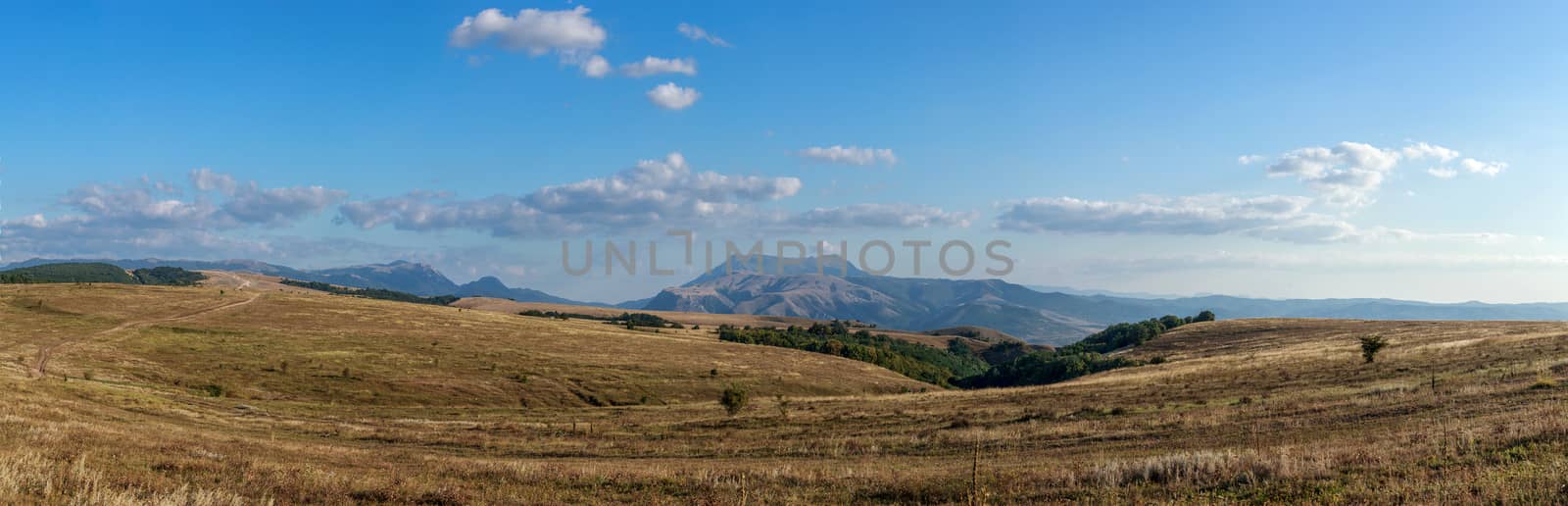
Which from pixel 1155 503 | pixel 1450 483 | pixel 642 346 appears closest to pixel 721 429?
pixel 1155 503

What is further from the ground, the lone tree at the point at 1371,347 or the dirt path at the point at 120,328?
the lone tree at the point at 1371,347

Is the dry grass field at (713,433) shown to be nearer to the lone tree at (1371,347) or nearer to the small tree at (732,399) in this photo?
the small tree at (732,399)

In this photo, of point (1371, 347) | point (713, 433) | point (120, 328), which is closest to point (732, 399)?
point (713, 433)

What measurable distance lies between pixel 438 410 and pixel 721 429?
34.1m

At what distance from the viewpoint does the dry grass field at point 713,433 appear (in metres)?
13.8

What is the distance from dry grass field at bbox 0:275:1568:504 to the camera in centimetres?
1384

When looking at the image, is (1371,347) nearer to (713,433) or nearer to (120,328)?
(713,433)

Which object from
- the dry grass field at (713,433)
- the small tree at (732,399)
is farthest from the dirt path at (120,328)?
the small tree at (732,399)

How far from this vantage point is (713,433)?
38031 millimetres

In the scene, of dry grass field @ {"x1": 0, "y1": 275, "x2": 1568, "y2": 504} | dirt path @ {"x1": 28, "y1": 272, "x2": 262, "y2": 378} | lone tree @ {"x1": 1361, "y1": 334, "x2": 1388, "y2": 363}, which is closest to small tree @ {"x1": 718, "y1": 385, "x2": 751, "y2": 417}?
dry grass field @ {"x1": 0, "y1": 275, "x2": 1568, "y2": 504}

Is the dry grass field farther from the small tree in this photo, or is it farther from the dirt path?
the small tree

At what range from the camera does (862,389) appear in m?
102

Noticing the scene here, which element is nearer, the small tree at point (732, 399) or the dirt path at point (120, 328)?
the small tree at point (732, 399)

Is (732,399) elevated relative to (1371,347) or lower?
lower
